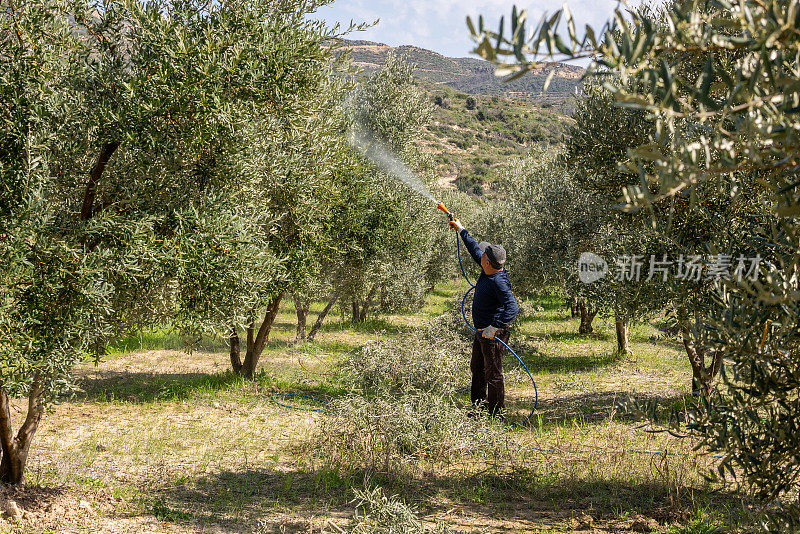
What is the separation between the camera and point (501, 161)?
88.7 meters

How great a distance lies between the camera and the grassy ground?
20.1 ft

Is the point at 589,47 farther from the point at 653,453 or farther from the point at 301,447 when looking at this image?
the point at 301,447

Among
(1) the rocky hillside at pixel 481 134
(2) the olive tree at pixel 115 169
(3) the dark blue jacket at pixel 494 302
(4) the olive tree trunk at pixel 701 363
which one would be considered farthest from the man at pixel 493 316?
(1) the rocky hillside at pixel 481 134

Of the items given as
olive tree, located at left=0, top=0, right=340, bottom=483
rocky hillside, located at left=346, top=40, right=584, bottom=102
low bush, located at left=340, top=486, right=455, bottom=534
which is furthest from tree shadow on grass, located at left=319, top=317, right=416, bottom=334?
rocky hillside, located at left=346, top=40, right=584, bottom=102

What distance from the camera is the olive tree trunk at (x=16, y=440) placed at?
20.8 feet

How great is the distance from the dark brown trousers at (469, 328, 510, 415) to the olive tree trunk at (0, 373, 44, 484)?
6409mm

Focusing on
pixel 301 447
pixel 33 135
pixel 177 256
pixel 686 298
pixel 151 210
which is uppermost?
pixel 33 135

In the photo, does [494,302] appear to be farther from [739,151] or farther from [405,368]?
[739,151]

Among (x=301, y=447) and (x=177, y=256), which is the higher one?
(x=177, y=256)

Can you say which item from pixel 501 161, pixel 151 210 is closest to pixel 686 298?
pixel 151 210

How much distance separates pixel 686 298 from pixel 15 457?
8.91 meters

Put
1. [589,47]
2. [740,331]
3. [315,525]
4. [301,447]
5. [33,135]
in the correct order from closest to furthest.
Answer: [589,47], [740,331], [33,135], [315,525], [301,447]

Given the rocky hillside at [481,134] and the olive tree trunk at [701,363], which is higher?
the rocky hillside at [481,134]

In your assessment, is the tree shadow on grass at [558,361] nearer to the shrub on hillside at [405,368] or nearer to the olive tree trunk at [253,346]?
the shrub on hillside at [405,368]
